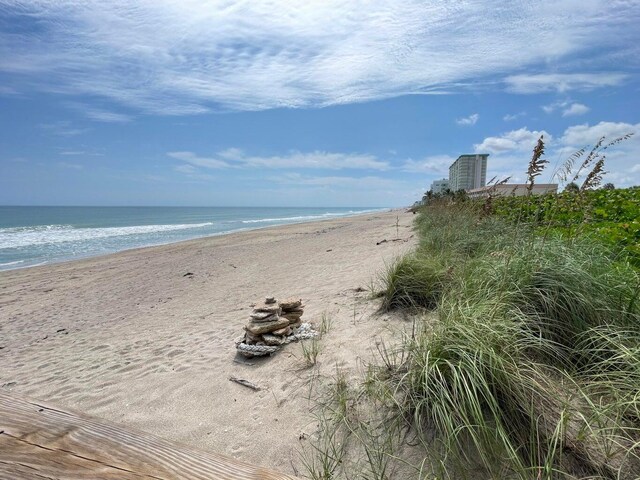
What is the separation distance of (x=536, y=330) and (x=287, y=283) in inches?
232

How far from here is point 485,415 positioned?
2.19 metres

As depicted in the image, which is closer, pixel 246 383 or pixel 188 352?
pixel 246 383

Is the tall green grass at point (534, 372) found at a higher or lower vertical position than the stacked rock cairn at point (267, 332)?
higher

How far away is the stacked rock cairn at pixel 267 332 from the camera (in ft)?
13.6

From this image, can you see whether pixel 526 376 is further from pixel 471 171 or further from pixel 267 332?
pixel 471 171

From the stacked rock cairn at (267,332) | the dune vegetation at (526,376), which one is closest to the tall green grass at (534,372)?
the dune vegetation at (526,376)

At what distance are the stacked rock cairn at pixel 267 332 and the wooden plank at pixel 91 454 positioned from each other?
10.6ft

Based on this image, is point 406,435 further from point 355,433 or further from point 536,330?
point 536,330

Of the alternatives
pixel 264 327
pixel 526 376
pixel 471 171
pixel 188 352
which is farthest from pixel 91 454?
pixel 471 171

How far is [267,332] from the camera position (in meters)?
4.30

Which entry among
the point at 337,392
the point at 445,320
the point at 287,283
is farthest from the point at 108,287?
the point at 445,320

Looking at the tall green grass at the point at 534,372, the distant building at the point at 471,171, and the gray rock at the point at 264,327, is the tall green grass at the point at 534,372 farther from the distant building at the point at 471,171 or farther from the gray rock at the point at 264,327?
the distant building at the point at 471,171

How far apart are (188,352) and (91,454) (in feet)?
13.4

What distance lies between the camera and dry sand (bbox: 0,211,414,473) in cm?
299
